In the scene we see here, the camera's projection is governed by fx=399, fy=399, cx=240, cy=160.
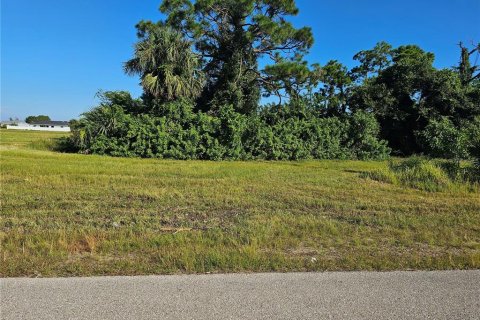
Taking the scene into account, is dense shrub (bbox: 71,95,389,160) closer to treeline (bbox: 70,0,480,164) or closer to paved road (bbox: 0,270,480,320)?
treeline (bbox: 70,0,480,164)

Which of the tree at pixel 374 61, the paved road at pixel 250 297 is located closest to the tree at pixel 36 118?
the tree at pixel 374 61

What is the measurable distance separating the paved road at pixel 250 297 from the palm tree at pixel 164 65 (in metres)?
16.5

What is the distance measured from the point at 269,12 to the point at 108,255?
21670mm

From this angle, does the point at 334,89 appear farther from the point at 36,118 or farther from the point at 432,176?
the point at 36,118

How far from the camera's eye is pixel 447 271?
14.2 ft

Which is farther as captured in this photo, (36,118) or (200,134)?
(36,118)

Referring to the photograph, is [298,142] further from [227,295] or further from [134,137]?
[227,295]

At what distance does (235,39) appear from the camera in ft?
74.9

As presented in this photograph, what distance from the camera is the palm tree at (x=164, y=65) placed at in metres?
19.4

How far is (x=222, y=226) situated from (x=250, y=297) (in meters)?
2.64

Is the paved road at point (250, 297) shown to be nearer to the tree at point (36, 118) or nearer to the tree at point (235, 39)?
the tree at point (235, 39)

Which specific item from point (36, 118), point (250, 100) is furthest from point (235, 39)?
point (36, 118)

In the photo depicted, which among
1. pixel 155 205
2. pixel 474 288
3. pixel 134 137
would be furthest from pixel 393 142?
pixel 474 288

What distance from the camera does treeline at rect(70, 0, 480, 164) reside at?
18672mm
